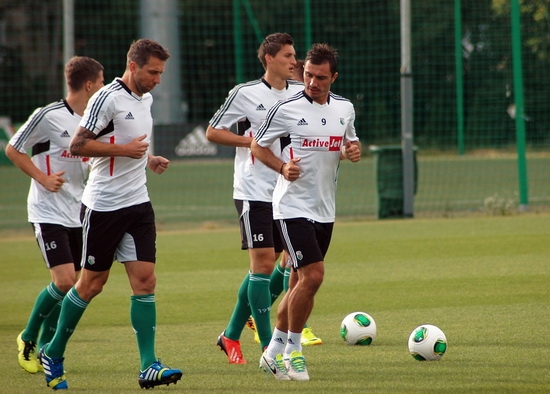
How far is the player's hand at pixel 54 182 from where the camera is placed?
7.42 meters

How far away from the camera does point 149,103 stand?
6.86 metres

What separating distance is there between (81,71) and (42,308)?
1.71 meters

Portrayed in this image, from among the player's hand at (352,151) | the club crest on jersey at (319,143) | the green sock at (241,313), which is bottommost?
the green sock at (241,313)

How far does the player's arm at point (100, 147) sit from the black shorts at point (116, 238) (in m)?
0.38

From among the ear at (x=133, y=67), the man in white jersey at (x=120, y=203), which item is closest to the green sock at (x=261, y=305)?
the man in white jersey at (x=120, y=203)

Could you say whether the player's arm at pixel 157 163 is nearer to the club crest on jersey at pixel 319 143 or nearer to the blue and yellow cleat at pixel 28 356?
the club crest on jersey at pixel 319 143

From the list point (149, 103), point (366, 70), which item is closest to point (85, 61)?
point (149, 103)

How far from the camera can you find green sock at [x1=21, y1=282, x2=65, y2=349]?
7.61m

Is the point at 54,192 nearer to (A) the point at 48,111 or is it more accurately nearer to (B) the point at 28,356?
(A) the point at 48,111

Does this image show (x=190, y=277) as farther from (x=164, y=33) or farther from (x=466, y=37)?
(x=466, y=37)

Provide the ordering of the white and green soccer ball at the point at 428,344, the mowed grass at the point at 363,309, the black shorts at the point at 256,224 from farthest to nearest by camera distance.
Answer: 1. the black shorts at the point at 256,224
2. the white and green soccer ball at the point at 428,344
3. the mowed grass at the point at 363,309

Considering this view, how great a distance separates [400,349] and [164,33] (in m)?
20.0

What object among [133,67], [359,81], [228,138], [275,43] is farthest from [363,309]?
[359,81]

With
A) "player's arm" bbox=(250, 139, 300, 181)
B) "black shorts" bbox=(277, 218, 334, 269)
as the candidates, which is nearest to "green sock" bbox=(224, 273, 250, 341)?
"black shorts" bbox=(277, 218, 334, 269)
